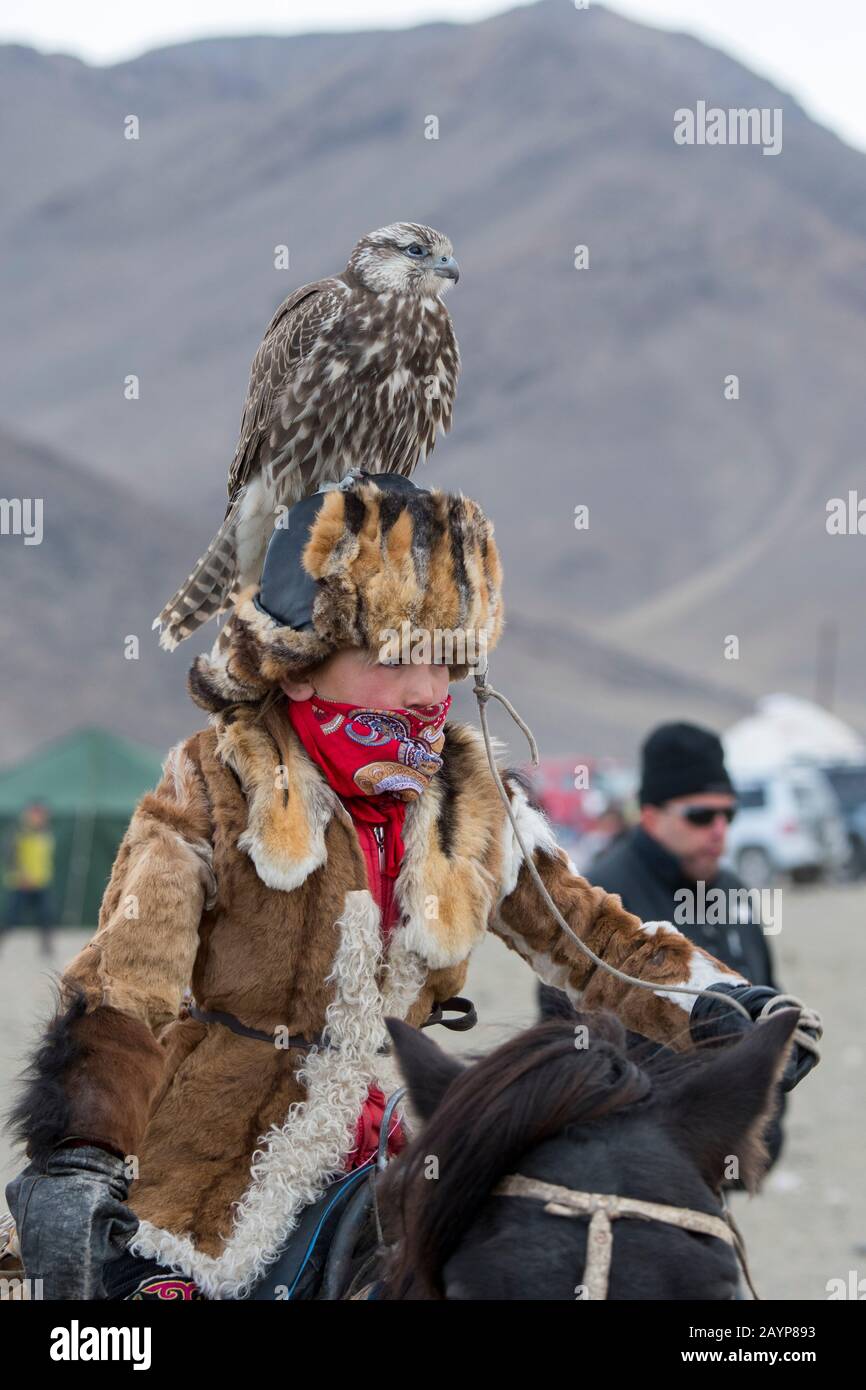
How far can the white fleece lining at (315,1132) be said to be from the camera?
2.60m

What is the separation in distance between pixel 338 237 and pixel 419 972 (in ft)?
424

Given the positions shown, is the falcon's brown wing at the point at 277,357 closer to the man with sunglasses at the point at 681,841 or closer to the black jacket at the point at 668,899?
the black jacket at the point at 668,899

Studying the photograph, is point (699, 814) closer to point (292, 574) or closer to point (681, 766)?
point (681, 766)

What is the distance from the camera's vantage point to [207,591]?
3684mm

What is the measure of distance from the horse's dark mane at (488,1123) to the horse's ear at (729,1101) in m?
0.06

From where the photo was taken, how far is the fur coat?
2.57m

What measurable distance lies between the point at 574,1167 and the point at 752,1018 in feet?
2.60

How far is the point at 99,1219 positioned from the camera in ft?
7.48

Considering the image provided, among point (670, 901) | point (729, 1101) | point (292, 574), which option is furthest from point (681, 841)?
point (729, 1101)

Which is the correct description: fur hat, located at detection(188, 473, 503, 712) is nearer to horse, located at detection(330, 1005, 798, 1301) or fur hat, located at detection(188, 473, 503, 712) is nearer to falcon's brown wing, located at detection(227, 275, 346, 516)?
horse, located at detection(330, 1005, 798, 1301)

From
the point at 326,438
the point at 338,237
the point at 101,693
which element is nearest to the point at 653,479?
the point at 338,237

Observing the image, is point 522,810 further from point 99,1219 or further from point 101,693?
point 101,693
